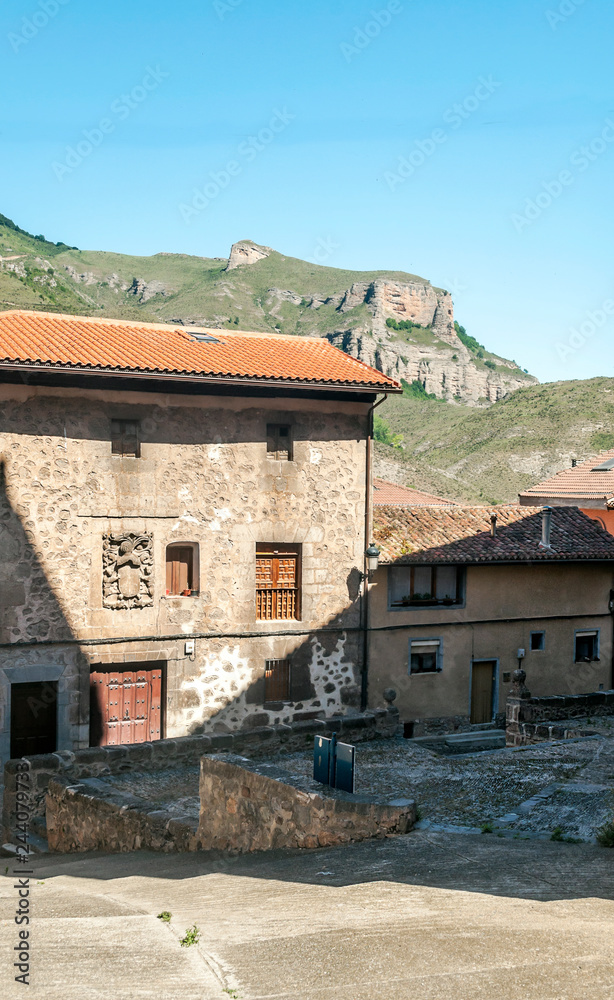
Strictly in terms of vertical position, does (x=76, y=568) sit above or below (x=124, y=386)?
below

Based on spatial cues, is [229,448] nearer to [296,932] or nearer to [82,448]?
[82,448]

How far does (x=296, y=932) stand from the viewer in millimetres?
6461

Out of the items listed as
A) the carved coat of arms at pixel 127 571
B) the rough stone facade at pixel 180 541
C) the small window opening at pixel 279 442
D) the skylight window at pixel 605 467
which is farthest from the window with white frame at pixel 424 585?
the skylight window at pixel 605 467

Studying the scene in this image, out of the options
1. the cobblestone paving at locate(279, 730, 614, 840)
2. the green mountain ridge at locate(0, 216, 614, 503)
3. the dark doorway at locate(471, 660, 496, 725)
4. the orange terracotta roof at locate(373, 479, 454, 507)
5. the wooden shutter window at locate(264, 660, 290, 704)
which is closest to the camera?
the cobblestone paving at locate(279, 730, 614, 840)

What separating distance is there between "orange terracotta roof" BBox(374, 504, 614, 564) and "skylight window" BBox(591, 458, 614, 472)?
28.6 feet

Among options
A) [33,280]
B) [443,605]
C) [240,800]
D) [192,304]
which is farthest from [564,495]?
[192,304]

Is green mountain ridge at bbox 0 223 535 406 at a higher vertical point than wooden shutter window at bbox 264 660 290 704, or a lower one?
higher

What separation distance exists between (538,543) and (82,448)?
11166 millimetres

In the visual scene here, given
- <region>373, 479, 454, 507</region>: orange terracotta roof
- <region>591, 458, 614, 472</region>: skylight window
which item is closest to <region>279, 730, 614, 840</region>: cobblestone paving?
<region>373, 479, 454, 507</region>: orange terracotta roof

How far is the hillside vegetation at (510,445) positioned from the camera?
75.2 m

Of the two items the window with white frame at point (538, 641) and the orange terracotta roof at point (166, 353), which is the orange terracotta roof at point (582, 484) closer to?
the window with white frame at point (538, 641)

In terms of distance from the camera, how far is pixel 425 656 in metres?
20.9

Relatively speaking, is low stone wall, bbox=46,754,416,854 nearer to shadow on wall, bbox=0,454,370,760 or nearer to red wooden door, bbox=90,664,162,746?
shadow on wall, bbox=0,454,370,760

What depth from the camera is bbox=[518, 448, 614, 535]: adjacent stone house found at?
2994 cm
